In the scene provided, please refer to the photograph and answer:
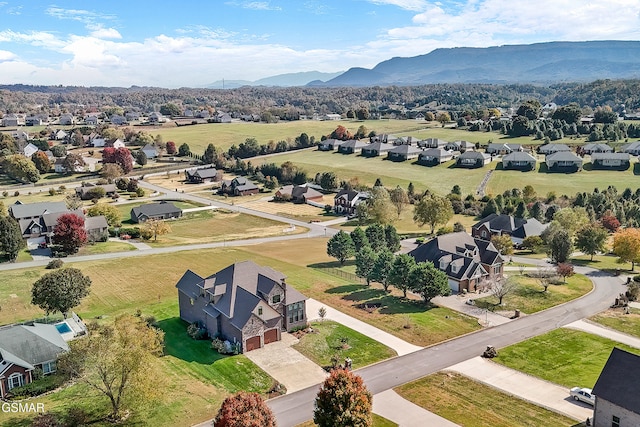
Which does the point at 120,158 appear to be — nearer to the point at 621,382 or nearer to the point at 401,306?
the point at 401,306

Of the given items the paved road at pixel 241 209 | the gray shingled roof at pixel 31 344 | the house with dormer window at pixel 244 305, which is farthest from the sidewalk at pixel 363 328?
the paved road at pixel 241 209

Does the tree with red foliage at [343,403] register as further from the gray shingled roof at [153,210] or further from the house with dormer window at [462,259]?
the gray shingled roof at [153,210]

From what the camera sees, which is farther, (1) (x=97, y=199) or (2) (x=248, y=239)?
(1) (x=97, y=199)

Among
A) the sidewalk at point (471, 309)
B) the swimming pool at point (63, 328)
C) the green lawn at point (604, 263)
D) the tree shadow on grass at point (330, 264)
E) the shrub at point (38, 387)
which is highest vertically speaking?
the swimming pool at point (63, 328)

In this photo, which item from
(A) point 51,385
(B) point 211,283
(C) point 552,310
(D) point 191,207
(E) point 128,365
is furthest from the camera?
(D) point 191,207

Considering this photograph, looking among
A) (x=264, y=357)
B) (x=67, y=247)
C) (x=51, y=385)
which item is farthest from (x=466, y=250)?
(x=67, y=247)

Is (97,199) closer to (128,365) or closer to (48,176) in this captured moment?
(48,176)
